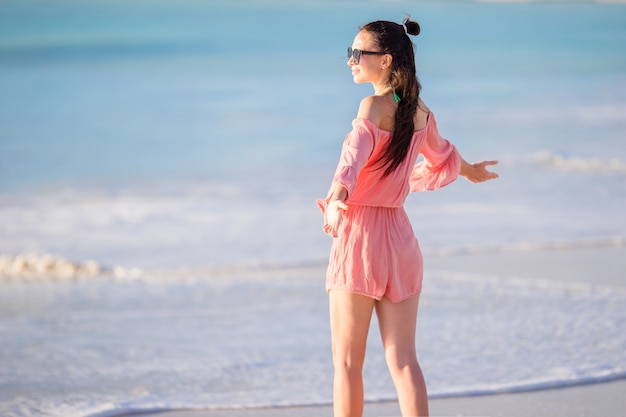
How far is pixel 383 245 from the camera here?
125 inches

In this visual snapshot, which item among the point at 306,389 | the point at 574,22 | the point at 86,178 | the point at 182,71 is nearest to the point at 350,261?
the point at 306,389

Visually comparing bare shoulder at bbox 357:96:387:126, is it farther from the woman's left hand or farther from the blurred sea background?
the blurred sea background

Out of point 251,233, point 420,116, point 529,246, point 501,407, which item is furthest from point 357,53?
point 251,233

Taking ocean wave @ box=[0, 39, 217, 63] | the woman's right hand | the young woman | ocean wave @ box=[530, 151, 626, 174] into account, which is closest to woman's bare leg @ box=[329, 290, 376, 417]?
the young woman

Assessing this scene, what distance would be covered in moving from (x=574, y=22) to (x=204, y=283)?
1535 inches

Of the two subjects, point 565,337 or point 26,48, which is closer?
point 565,337

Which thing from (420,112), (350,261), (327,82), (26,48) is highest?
(26,48)

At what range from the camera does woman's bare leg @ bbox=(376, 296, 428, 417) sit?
125 inches

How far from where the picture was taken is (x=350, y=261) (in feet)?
10.4

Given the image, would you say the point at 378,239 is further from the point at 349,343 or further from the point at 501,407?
the point at 501,407

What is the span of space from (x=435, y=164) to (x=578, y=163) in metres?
9.12

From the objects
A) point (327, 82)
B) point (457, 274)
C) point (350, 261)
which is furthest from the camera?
point (327, 82)

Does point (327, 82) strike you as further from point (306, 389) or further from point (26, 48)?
point (306, 389)

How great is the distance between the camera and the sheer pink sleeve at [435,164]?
134 inches
